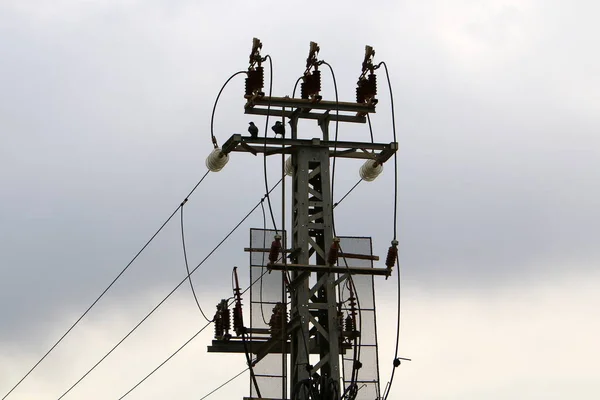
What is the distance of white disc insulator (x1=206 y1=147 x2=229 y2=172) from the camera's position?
26.2m

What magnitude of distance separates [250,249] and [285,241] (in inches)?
100

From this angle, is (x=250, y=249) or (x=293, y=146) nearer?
(x=293, y=146)

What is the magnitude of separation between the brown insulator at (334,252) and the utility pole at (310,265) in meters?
0.02

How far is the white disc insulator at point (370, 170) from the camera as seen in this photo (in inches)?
1062

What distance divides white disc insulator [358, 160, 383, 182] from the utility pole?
24 millimetres

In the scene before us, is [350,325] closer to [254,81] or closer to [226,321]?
[226,321]

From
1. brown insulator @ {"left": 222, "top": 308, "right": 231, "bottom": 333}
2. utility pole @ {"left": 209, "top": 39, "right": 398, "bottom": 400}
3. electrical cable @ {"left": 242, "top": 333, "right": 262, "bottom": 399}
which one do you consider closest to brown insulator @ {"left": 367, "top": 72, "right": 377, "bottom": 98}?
utility pole @ {"left": 209, "top": 39, "right": 398, "bottom": 400}

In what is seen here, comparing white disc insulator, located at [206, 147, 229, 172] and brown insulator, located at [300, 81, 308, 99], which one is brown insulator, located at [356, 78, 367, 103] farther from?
white disc insulator, located at [206, 147, 229, 172]

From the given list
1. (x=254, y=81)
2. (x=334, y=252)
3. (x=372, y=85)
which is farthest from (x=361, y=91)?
(x=334, y=252)

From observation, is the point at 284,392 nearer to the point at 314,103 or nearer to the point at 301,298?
the point at 301,298

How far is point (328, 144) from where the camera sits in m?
25.8

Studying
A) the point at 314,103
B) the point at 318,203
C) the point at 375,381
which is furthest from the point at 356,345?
the point at 314,103

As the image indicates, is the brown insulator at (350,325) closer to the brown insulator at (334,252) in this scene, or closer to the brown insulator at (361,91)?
the brown insulator at (334,252)

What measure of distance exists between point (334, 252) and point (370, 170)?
9.65ft
